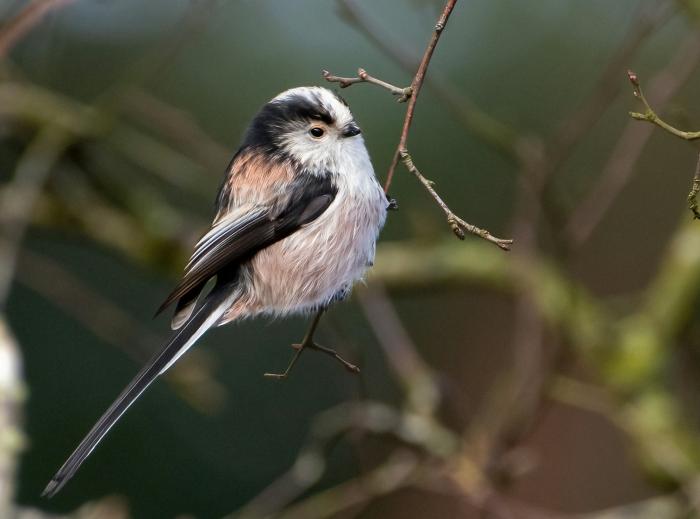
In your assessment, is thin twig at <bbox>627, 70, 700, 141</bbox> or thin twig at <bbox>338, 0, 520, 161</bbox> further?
thin twig at <bbox>338, 0, 520, 161</bbox>

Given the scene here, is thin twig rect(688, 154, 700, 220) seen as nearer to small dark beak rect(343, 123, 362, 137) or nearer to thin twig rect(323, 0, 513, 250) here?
thin twig rect(323, 0, 513, 250)

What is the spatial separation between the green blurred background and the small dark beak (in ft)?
4.12

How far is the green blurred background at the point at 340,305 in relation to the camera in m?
3.42

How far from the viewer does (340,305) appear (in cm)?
482

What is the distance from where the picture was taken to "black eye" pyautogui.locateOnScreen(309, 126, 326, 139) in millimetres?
2014

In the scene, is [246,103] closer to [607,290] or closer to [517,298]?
A: [607,290]

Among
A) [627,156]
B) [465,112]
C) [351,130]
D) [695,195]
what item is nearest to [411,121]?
[695,195]

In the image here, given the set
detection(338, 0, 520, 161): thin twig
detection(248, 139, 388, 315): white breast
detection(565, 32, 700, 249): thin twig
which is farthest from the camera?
detection(565, 32, 700, 249): thin twig

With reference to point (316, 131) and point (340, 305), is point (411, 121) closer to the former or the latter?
point (316, 131)

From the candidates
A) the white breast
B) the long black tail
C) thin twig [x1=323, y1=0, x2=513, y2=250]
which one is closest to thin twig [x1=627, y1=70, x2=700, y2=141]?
thin twig [x1=323, y1=0, x2=513, y2=250]

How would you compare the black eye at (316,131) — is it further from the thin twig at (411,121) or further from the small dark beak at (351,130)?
the thin twig at (411,121)

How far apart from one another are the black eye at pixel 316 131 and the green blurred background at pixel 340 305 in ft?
3.90

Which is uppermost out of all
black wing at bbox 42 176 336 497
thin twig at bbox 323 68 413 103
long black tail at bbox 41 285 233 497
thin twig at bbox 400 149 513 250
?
thin twig at bbox 323 68 413 103

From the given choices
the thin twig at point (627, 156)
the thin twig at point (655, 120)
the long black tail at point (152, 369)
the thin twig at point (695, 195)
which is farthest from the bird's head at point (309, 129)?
the thin twig at point (627, 156)
